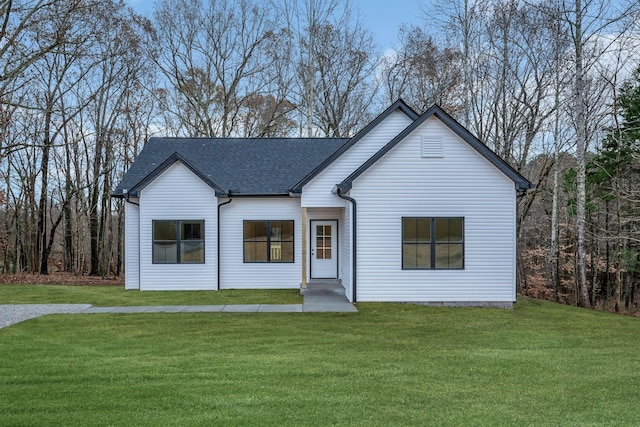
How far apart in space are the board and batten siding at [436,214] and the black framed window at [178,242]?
233 inches

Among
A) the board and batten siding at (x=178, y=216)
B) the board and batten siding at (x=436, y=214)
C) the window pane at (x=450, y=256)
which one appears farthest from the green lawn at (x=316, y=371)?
the board and batten siding at (x=178, y=216)

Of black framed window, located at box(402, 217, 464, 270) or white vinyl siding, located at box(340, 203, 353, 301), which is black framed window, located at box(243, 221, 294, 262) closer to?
white vinyl siding, located at box(340, 203, 353, 301)

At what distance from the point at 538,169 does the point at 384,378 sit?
2275 centimetres

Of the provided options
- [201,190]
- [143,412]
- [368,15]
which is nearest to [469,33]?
[368,15]

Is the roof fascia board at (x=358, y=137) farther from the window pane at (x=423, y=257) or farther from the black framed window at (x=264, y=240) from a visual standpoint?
the window pane at (x=423, y=257)

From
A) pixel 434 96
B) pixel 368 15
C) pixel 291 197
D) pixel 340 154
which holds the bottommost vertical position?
pixel 291 197

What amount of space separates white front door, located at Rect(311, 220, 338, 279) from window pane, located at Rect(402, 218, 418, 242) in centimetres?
403

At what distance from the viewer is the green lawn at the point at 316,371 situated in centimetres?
505

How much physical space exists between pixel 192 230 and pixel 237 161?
3.45 metres

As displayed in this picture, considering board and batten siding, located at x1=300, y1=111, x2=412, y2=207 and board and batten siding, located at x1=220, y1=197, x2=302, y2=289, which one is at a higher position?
board and batten siding, located at x1=300, y1=111, x2=412, y2=207

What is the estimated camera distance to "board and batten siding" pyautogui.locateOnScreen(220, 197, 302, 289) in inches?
654

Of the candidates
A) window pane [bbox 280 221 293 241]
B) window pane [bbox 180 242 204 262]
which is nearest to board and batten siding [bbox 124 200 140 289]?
window pane [bbox 180 242 204 262]

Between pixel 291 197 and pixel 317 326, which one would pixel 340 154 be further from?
pixel 317 326

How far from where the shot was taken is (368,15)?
92.1ft
